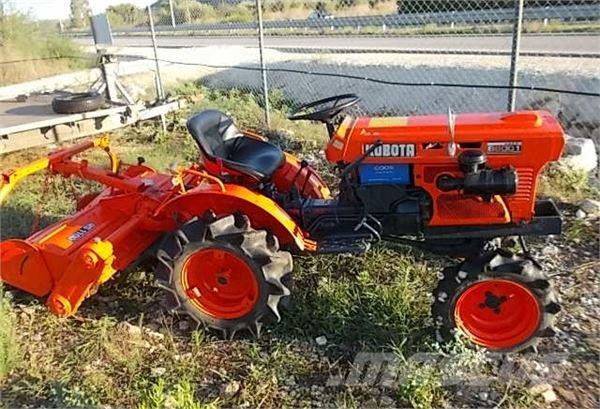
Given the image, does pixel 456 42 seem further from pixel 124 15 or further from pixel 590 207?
pixel 124 15

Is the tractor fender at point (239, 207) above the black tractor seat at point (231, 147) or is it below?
below

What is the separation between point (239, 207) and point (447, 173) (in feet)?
3.67

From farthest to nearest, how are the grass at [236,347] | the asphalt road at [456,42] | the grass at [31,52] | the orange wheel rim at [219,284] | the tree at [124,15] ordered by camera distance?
the tree at [124,15], the grass at [31,52], the asphalt road at [456,42], the orange wheel rim at [219,284], the grass at [236,347]

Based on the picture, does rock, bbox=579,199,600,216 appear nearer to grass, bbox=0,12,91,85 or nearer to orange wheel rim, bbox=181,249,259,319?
orange wheel rim, bbox=181,249,259,319

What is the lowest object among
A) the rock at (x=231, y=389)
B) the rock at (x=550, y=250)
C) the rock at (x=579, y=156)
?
the rock at (x=231, y=389)

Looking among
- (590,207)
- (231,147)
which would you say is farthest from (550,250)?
(231,147)

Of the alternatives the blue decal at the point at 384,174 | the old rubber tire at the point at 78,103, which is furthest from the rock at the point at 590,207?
the old rubber tire at the point at 78,103

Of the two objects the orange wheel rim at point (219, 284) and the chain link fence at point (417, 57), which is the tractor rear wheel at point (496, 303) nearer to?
the orange wheel rim at point (219, 284)

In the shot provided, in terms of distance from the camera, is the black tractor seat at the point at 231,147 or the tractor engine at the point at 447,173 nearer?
the tractor engine at the point at 447,173

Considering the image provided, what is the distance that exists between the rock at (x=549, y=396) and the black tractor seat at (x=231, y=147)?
71.1 inches

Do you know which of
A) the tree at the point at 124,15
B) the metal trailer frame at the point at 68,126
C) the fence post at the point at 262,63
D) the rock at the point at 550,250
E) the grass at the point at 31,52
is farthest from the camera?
the tree at the point at 124,15

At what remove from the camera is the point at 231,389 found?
2654mm

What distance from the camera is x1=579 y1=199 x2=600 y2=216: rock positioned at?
13.1 ft

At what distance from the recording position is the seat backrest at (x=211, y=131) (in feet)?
11.0
